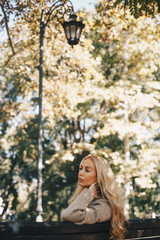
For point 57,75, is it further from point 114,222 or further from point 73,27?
point 114,222

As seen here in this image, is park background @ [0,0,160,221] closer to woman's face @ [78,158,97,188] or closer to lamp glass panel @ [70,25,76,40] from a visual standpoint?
lamp glass panel @ [70,25,76,40]

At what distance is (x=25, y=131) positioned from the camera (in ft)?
65.9

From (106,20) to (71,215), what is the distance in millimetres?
7624

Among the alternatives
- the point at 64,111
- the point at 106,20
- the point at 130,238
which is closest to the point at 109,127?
the point at 64,111

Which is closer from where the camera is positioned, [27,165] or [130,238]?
[130,238]

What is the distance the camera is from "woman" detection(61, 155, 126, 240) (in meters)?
2.84

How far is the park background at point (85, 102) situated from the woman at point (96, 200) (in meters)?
2.82

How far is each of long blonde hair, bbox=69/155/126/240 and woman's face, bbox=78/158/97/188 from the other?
50 mm

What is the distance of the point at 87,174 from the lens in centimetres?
333

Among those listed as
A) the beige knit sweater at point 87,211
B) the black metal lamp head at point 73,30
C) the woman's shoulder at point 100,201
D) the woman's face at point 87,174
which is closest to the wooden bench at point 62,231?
the beige knit sweater at point 87,211

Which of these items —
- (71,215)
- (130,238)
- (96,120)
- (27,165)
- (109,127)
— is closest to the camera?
(71,215)

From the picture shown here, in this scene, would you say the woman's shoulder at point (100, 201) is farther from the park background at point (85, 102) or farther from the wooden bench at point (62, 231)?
the park background at point (85, 102)

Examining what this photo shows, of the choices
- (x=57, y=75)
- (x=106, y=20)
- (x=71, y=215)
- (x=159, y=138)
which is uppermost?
(x=106, y=20)

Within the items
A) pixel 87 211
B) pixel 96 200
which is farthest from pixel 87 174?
pixel 87 211
